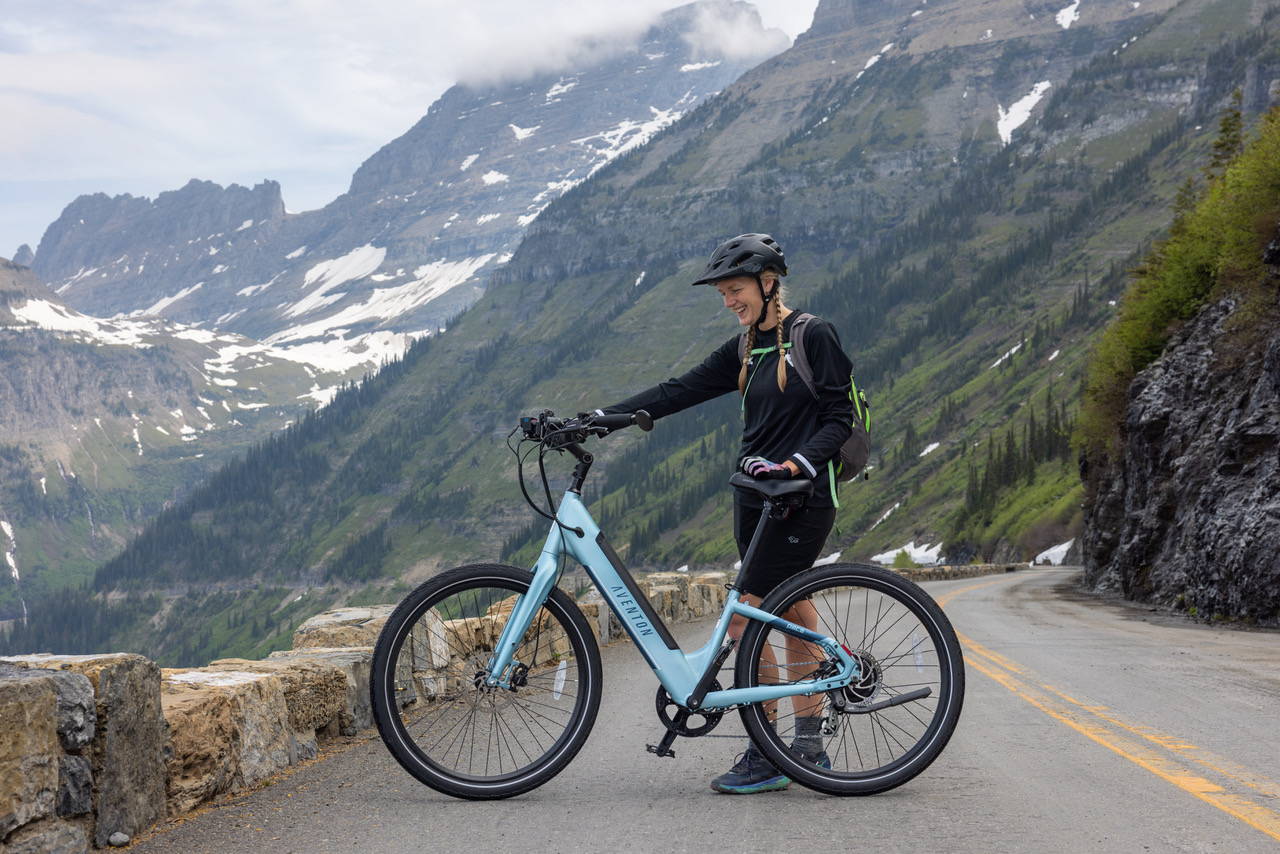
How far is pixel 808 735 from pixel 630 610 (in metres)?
1.20

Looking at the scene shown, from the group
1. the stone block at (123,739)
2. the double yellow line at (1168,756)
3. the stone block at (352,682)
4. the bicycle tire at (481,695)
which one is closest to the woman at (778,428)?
the bicycle tire at (481,695)

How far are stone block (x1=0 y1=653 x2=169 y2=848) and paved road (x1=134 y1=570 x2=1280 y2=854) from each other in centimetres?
21

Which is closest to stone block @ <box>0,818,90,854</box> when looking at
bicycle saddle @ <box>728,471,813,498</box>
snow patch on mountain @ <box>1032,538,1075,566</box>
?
bicycle saddle @ <box>728,471,813,498</box>

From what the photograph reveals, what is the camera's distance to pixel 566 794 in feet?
20.9

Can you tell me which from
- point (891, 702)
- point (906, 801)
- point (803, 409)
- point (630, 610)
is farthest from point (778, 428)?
point (906, 801)

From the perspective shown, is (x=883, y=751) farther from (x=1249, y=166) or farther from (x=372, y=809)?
(x=1249, y=166)

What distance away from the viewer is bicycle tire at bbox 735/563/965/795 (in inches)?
243

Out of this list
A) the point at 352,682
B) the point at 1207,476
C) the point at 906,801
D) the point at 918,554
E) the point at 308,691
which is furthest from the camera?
the point at 918,554

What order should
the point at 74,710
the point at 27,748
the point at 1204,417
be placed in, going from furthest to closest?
the point at 1204,417 → the point at 74,710 → the point at 27,748

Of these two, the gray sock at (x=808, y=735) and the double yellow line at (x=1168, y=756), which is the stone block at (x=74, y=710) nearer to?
the gray sock at (x=808, y=735)

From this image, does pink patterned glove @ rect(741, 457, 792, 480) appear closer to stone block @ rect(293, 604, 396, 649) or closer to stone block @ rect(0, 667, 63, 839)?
stone block @ rect(0, 667, 63, 839)

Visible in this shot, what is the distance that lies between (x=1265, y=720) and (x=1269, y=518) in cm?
1388

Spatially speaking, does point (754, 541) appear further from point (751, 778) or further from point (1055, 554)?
point (1055, 554)

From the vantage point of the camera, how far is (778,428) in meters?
6.57
